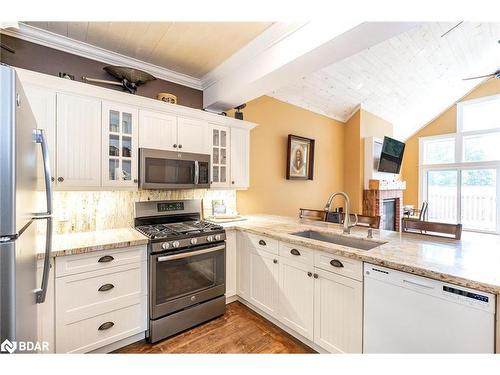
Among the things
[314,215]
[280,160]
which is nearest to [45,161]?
[314,215]

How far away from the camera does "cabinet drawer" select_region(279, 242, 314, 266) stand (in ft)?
6.32

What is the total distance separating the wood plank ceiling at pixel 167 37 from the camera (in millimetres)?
2068

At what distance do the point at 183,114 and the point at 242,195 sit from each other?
1377mm

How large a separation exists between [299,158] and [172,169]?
A: 2.38 m

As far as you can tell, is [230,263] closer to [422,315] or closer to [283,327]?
[283,327]

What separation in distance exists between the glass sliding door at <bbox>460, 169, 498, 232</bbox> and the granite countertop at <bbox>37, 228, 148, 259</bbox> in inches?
287

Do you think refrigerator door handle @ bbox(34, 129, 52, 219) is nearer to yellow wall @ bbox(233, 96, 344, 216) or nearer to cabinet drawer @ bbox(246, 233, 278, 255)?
cabinet drawer @ bbox(246, 233, 278, 255)

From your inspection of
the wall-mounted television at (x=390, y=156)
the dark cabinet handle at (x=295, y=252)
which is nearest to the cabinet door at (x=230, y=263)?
the dark cabinet handle at (x=295, y=252)

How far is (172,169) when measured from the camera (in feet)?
8.30

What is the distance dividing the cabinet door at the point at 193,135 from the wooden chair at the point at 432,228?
219cm

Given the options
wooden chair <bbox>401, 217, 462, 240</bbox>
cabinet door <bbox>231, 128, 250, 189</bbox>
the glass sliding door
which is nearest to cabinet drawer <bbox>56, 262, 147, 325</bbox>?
cabinet door <bbox>231, 128, 250, 189</bbox>

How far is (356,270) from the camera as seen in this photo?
5.31 ft

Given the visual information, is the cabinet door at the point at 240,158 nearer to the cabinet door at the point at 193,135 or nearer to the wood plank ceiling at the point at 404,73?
the cabinet door at the point at 193,135
